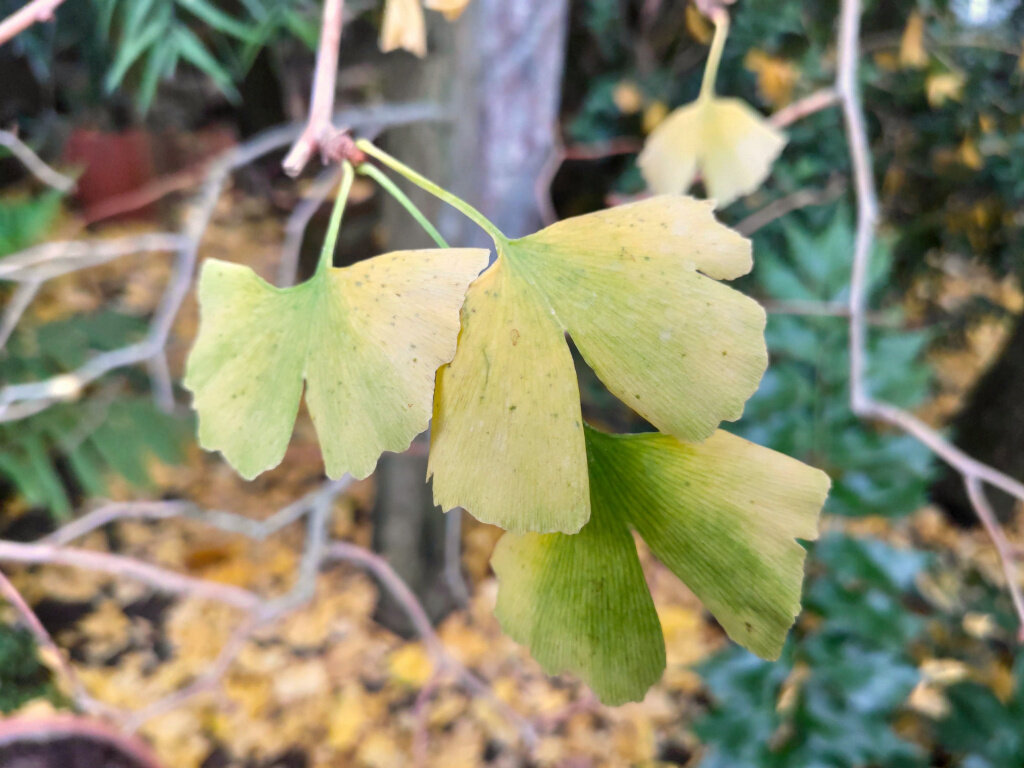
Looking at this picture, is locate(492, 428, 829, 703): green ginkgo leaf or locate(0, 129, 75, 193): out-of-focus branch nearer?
locate(492, 428, 829, 703): green ginkgo leaf

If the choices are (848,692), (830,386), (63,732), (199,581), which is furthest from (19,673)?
(830,386)

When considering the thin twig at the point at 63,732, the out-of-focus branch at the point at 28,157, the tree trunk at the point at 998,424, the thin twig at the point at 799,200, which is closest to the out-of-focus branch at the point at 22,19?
the out-of-focus branch at the point at 28,157

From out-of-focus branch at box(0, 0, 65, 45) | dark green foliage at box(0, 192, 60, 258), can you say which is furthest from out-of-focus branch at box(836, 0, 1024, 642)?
dark green foliage at box(0, 192, 60, 258)

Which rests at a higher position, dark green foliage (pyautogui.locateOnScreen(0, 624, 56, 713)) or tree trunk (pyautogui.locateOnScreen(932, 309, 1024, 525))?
dark green foliage (pyautogui.locateOnScreen(0, 624, 56, 713))

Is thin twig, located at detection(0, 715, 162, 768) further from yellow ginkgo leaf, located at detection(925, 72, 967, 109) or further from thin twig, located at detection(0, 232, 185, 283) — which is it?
yellow ginkgo leaf, located at detection(925, 72, 967, 109)

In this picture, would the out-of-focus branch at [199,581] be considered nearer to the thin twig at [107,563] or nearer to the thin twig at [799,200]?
the thin twig at [107,563]

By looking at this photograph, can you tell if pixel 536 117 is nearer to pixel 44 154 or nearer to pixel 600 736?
pixel 600 736
